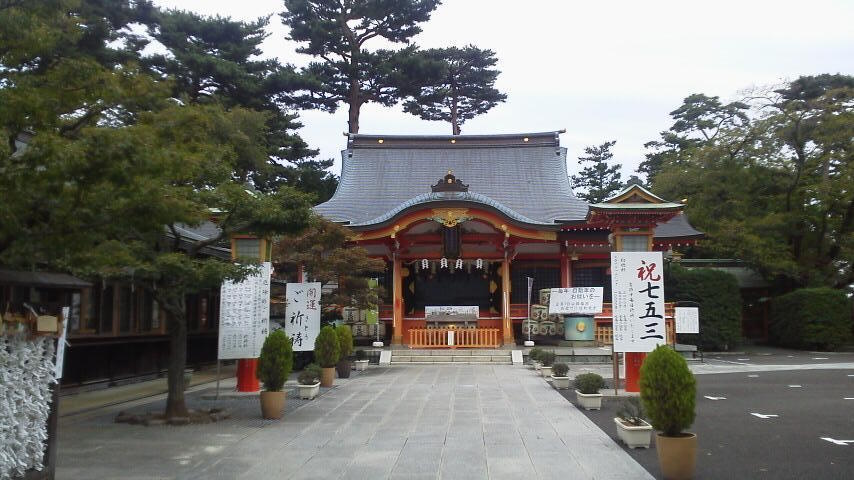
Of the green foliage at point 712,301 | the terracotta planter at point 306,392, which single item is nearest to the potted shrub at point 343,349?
the terracotta planter at point 306,392

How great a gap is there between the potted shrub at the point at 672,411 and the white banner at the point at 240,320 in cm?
791

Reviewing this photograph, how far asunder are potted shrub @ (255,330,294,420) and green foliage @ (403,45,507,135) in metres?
27.3

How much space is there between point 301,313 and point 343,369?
9.46 feet

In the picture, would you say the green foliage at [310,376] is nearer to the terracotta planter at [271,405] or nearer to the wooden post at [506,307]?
the terracotta planter at [271,405]

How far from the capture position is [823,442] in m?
8.16

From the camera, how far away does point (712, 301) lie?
24.0 meters

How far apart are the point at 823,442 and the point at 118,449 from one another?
858cm

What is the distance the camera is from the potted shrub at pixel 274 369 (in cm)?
1006

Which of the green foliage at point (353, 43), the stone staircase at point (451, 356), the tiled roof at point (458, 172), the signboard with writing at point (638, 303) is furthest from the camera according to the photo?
the green foliage at point (353, 43)

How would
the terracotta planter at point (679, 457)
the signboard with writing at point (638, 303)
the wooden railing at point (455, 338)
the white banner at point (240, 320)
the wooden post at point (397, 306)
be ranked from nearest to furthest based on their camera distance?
the terracotta planter at point (679, 457) → the signboard with writing at point (638, 303) → the white banner at point (240, 320) → the wooden railing at point (455, 338) → the wooden post at point (397, 306)

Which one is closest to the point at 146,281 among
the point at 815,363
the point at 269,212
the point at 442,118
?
the point at 269,212

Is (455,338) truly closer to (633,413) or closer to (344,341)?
(344,341)

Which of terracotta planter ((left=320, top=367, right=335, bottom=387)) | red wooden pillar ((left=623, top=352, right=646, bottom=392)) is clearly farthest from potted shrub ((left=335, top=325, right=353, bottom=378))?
red wooden pillar ((left=623, top=352, right=646, bottom=392))

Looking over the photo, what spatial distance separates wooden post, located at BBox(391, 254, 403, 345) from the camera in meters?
22.0
